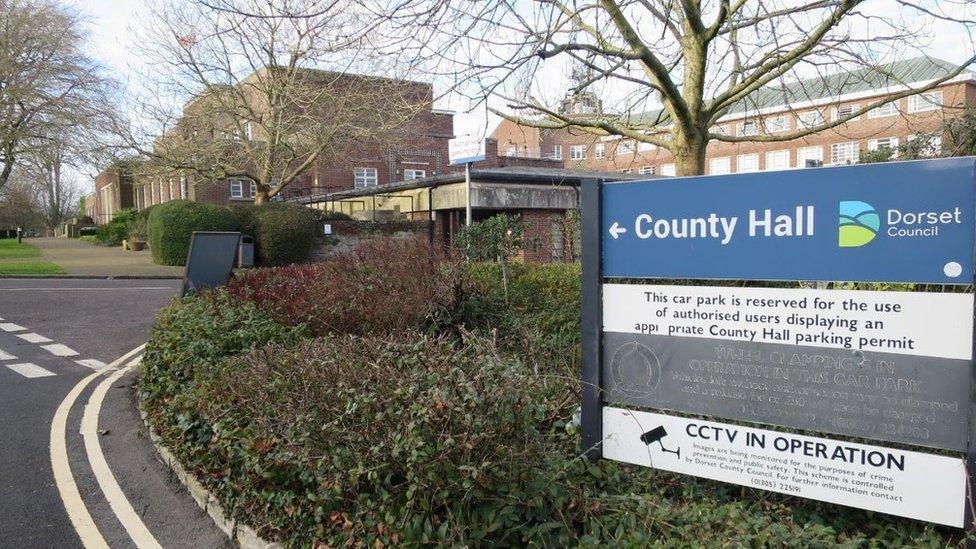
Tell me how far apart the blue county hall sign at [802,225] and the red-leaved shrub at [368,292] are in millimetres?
3498

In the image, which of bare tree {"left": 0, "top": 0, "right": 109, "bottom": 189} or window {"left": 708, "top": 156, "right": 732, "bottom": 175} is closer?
bare tree {"left": 0, "top": 0, "right": 109, "bottom": 189}

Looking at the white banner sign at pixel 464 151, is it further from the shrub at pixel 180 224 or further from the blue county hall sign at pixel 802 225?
the shrub at pixel 180 224

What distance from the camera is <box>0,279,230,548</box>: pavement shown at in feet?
14.4

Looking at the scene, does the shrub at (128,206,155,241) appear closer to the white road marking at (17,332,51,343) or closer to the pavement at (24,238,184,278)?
the pavement at (24,238,184,278)

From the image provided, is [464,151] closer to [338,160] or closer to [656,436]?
[656,436]

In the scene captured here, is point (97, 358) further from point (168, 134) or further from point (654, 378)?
point (168, 134)

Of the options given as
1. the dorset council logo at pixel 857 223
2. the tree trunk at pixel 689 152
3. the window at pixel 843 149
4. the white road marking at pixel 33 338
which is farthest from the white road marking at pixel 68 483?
the window at pixel 843 149

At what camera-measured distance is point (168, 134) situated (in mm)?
26203

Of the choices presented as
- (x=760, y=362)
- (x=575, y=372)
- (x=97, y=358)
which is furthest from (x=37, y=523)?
(x=97, y=358)

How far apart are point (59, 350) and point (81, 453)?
Result: 5.21m

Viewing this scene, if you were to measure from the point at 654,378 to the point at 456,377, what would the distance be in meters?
1.10

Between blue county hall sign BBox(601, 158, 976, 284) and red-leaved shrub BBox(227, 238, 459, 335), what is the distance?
11.5 ft

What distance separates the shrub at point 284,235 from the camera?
24.4 metres

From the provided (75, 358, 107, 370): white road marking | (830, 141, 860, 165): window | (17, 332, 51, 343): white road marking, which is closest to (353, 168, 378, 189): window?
(830, 141, 860, 165): window
